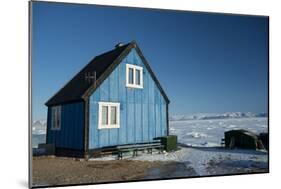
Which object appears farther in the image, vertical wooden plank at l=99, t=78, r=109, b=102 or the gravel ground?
vertical wooden plank at l=99, t=78, r=109, b=102

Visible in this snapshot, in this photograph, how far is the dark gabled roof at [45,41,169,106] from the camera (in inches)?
225

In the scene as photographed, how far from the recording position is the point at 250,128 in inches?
268

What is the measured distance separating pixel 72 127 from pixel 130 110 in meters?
0.85

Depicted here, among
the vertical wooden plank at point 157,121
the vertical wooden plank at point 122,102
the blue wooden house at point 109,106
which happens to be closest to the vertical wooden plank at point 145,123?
the blue wooden house at point 109,106

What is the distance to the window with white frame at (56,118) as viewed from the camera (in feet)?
18.9

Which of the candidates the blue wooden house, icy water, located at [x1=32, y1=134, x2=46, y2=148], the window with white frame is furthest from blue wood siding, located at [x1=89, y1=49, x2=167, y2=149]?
icy water, located at [x1=32, y1=134, x2=46, y2=148]

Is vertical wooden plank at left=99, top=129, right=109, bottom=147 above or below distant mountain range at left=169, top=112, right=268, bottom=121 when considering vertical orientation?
below

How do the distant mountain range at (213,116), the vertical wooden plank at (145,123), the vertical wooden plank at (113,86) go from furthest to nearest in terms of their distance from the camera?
the distant mountain range at (213,116)
the vertical wooden plank at (145,123)
the vertical wooden plank at (113,86)

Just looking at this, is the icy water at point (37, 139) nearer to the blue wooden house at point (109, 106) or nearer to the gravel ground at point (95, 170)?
the blue wooden house at point (109, 106)

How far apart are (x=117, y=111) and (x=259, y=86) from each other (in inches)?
91.7

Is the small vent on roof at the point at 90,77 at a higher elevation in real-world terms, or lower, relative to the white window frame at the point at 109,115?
higher

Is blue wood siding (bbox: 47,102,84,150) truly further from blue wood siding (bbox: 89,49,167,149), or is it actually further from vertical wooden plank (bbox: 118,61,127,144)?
vertical wooden plank (bbox: 118,61,127,144)

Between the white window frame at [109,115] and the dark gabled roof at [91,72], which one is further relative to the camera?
the white window frame at [109,115]
